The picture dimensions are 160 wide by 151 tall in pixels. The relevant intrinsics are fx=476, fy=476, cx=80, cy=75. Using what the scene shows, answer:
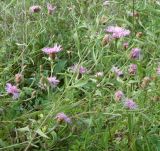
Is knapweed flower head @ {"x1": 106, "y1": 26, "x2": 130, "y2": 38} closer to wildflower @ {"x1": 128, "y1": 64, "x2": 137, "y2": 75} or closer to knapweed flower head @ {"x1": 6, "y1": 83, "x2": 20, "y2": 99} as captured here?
wildflower @ {"x1": 128, "y1": 64, "x2": 137, "y2": 75}

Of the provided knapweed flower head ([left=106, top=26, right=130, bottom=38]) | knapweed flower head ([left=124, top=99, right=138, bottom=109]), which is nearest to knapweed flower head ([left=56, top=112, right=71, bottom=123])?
knapweed flower head ([left=124, top=99, right=138, bottom=109])

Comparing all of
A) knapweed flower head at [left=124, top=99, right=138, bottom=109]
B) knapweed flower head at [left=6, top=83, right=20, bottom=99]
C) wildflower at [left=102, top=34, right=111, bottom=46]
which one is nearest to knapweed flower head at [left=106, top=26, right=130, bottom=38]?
wildflower at [left=102, top=34, right=111, bottom=46]

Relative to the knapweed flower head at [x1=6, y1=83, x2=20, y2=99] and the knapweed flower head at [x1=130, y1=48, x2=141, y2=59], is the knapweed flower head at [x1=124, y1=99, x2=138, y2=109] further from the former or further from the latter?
the knapweed flower head at [x1=6, y1=83, x2=20, y2=99]

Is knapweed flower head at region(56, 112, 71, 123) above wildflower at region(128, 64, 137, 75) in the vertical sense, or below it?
below

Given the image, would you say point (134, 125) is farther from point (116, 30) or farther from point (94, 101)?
point (116, 30)

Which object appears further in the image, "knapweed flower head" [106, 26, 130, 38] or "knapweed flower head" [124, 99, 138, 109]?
"knapweed flower head" [106, 26, 130, 38]

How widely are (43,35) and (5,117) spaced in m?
0.76

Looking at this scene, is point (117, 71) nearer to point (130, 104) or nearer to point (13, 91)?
point (130, 104)

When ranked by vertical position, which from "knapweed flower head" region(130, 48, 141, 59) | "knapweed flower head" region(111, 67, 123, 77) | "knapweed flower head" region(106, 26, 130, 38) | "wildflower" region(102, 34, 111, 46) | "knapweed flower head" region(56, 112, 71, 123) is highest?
"wildflower" region(102, 34, 111, 46)

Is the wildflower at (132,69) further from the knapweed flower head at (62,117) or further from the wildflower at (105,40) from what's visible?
the knapweed flower head at (62,117)

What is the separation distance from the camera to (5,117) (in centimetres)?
146

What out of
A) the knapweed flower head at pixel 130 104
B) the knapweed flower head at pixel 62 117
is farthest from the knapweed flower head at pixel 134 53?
the knapweed flower head at pixel 62 117

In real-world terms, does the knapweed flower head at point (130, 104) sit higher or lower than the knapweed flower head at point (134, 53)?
lower

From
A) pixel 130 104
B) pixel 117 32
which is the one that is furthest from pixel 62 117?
pixel 117 32
